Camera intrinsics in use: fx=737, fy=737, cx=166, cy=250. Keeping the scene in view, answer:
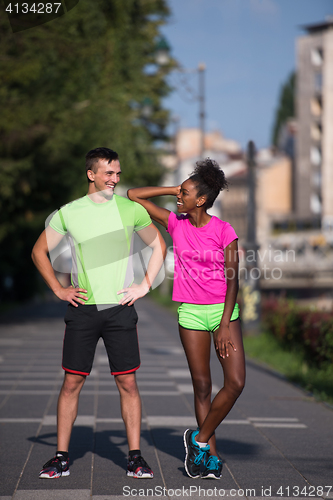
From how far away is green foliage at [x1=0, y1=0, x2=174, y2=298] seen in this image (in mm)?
19109

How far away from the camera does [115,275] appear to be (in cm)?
464

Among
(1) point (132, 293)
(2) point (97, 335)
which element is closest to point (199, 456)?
(2) point (97, 335)

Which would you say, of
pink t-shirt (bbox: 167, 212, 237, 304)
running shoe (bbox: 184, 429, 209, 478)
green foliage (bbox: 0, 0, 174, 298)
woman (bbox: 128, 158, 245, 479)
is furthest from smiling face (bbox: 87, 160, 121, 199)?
green foliage (bbox: 0, 0, 174, 298)

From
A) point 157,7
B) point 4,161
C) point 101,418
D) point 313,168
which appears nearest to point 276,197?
point 313,168

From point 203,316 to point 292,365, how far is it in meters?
7.08

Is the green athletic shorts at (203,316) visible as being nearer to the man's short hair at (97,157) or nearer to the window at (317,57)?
the man's short hair at (97,157)

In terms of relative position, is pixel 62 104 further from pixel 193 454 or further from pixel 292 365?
pixel 193 454

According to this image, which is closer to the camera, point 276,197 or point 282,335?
point 282,335

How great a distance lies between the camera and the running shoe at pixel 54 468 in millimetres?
4664

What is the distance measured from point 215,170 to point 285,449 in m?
2.42

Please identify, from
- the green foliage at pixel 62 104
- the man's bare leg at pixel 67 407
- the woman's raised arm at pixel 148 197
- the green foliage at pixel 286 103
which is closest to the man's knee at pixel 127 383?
the man's bare leg at pixel 67 407

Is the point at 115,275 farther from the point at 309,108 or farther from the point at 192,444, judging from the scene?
the point at 309,108

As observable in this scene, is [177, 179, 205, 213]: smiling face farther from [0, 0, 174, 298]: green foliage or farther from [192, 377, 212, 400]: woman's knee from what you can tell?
[0, 0, 174, 298]: green foliage

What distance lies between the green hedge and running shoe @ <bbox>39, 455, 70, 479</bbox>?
237 inches
